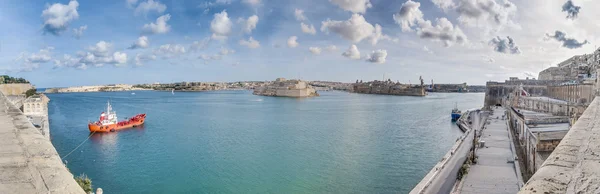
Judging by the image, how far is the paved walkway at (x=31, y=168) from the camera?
154 cm

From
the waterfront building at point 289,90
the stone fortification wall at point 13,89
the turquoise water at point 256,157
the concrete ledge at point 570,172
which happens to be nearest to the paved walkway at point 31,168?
the concrete ledge at point 570,172

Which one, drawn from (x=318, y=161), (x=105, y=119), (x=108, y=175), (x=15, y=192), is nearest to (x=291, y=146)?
(x=318, y=161)

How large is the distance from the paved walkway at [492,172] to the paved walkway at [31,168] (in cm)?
837

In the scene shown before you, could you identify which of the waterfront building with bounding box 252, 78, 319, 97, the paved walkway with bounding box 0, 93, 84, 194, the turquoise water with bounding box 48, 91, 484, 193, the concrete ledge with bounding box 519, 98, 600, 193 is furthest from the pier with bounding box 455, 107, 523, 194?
the waterfront building with bounding box 252, 78, 319, 97

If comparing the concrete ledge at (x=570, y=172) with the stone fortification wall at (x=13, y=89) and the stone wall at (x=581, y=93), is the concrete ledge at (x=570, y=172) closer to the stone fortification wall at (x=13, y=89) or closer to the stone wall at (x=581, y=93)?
the stone wall at (x=581, y=93)

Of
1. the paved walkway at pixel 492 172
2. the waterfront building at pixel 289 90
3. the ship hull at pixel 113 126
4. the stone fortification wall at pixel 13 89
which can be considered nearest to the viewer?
the paved walkway at pixel 492 172

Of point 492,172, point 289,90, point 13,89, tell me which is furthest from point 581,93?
point 289,90

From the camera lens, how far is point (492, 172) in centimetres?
1008

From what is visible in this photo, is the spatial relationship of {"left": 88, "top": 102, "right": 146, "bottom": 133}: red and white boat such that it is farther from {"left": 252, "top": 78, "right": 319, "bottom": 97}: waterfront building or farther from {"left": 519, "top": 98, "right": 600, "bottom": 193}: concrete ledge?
{"left": 252, "top": 78, "right": 319, "bottom": 97}: waterfront building

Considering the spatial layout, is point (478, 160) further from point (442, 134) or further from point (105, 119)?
point (105, 119)

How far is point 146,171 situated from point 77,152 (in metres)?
6.12

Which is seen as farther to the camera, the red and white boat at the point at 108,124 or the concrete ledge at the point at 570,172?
the red and white boat at the point at 108,124

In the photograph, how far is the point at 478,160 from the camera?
11609mm

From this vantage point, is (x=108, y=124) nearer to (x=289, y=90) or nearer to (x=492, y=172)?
(x=492, y=172)
